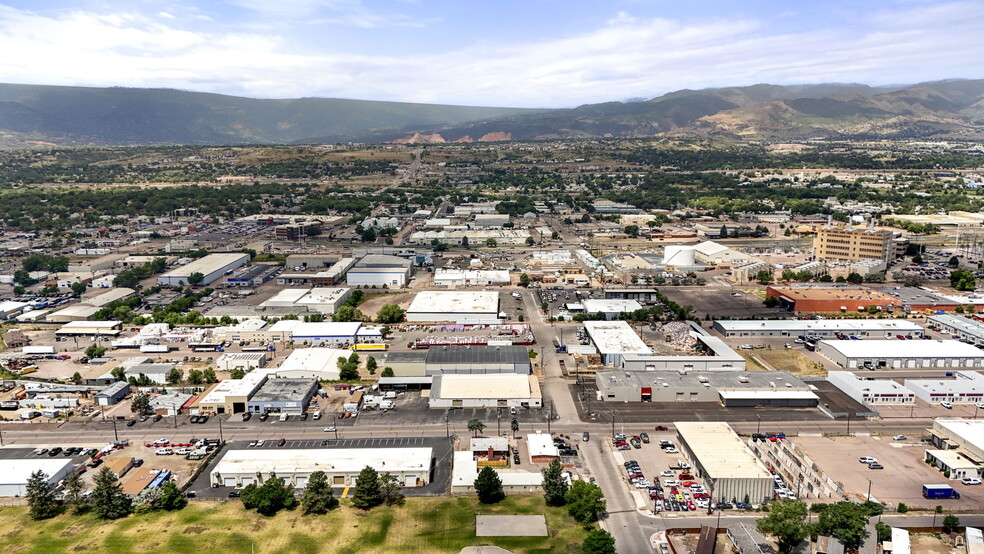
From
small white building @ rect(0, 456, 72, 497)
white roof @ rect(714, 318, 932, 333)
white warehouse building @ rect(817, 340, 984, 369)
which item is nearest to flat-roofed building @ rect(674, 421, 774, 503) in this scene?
white warehouse building @ rect(817, 340, 984, 369)

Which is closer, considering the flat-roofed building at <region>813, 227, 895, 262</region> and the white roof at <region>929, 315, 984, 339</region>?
the white roof at <region>929, 315, 984, 339</region>

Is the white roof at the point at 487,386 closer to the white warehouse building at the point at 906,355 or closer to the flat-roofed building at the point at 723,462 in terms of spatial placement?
the flat-roofed building at the point at 723,462

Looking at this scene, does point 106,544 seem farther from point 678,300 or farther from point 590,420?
point 678,300

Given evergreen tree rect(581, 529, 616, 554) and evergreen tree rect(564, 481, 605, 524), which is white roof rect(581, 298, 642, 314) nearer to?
evergreen tree rect(564, 481, 605, 524)

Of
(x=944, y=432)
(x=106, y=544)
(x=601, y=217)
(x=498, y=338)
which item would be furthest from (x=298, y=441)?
(x=601, y=217)

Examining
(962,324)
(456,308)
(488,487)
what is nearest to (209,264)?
(456,308)
